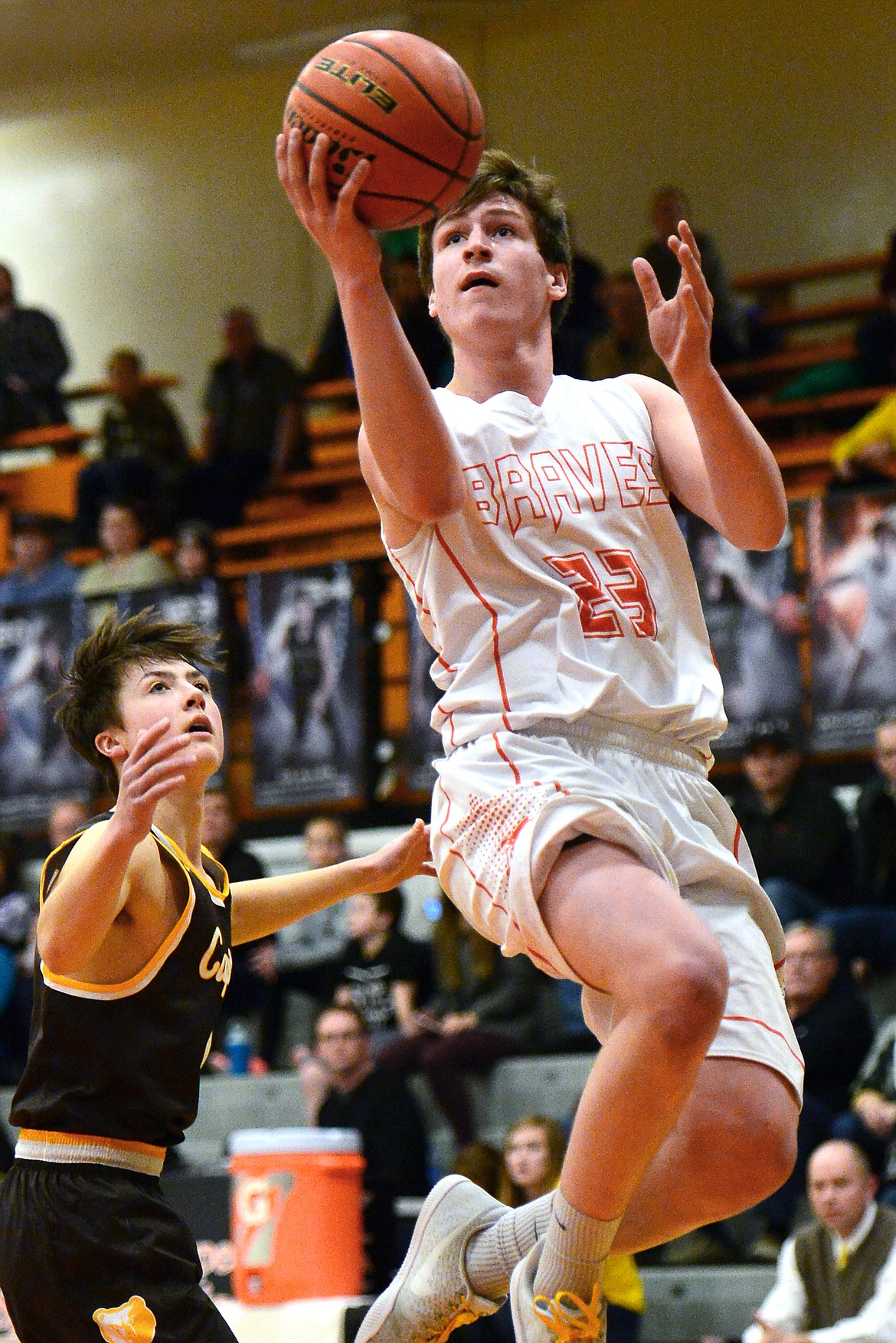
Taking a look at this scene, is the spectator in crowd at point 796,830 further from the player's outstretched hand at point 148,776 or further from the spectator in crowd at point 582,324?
the player's outstretched hand at point 148,776

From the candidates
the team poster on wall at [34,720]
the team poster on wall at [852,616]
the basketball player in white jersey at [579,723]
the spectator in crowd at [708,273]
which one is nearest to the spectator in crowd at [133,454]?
the team poster on wall at [34,720]

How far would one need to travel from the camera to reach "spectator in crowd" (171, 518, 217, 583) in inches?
429

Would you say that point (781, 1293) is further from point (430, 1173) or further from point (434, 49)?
point (434, 49)

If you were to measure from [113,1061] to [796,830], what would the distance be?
518cm

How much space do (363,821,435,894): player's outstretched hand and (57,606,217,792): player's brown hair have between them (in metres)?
0.57

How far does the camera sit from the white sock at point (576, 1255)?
2807 mm

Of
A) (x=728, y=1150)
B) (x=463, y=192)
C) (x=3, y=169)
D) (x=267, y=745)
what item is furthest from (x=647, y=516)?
(x=3, y=169)

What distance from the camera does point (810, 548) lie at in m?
8.73

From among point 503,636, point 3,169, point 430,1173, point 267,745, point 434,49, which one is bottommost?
point 430,1173

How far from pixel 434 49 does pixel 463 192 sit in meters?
0.25

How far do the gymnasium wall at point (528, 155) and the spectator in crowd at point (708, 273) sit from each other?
4.33 feet

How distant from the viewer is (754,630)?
28.8ft

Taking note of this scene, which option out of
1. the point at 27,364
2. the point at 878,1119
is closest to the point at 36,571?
the point at 27,364

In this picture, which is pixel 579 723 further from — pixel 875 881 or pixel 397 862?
pixel 875 881
